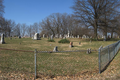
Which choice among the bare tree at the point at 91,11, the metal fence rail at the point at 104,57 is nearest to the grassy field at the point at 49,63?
the metal fence rail at the point at 104,57

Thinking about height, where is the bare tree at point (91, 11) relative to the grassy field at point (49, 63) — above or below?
above

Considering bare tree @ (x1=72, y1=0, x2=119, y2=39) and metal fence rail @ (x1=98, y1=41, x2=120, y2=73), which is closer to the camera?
metal fence rail @ (x1=98, y1=41, x2=120, y2=73)

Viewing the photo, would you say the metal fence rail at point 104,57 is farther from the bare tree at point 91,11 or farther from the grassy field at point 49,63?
the bare tree at point 91,11

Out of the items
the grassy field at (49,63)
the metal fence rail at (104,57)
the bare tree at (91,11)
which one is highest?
the bare tree at (91,11)

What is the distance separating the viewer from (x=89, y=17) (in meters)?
29.6

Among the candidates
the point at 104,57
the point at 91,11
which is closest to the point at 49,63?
the point at 104,57

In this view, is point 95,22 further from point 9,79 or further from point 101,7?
point 9,79

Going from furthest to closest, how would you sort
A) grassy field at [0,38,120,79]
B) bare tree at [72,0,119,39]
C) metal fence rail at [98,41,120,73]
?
bare tree at [72,0,119,39]
grassy field at [0,38,120,79]
metal fence rail at [98,41,120,73]

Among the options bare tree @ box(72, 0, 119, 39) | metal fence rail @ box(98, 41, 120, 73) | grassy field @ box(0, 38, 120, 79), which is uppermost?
bare tree @ box(72, 0, 119, 39)

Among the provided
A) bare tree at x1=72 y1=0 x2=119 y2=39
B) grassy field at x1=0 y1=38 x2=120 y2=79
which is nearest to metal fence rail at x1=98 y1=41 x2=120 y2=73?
grassy field at x1=0 y1=38 x2=120 y2=79

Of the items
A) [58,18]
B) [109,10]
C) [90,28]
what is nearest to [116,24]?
[109,10]

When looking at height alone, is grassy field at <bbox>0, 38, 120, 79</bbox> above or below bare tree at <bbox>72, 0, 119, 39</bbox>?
below

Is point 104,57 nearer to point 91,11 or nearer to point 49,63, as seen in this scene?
point 49,63

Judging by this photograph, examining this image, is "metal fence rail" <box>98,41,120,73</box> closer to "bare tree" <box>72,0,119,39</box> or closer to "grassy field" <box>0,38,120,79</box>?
"grassy field" <box>0,38,120,79</box>
